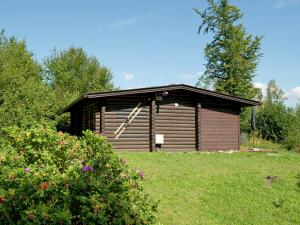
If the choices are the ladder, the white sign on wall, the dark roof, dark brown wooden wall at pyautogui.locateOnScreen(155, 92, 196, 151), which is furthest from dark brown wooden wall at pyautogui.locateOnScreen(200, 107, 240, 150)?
the ladder

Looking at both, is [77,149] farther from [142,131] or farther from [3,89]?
[3,89]

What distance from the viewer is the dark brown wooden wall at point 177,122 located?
1808cm

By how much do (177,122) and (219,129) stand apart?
251 centimetres

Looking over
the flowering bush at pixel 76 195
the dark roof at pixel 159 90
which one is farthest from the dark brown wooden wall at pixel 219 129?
the flowering bush at pixel 76 195

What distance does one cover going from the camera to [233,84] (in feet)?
111

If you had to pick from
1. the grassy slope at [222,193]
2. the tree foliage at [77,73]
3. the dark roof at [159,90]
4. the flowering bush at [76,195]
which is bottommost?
the grassy slope at [222,193]

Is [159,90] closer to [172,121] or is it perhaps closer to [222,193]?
[172,121]

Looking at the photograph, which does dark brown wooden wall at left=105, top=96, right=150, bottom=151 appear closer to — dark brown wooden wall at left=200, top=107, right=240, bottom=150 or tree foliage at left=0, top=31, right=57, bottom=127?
dark brown wooden wall at left=200, top=107, right=240, bottom=150

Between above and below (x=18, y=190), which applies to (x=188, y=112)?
above

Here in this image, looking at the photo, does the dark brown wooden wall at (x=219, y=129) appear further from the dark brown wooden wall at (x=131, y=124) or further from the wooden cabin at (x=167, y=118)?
the dark brown wooden wall at (x=131, y=124)

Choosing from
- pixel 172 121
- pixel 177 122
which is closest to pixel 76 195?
pixel 172 121

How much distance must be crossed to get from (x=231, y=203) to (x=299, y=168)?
16.2 ft

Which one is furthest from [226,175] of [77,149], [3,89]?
[3,89]

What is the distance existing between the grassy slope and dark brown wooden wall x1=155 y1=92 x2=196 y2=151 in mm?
5637
